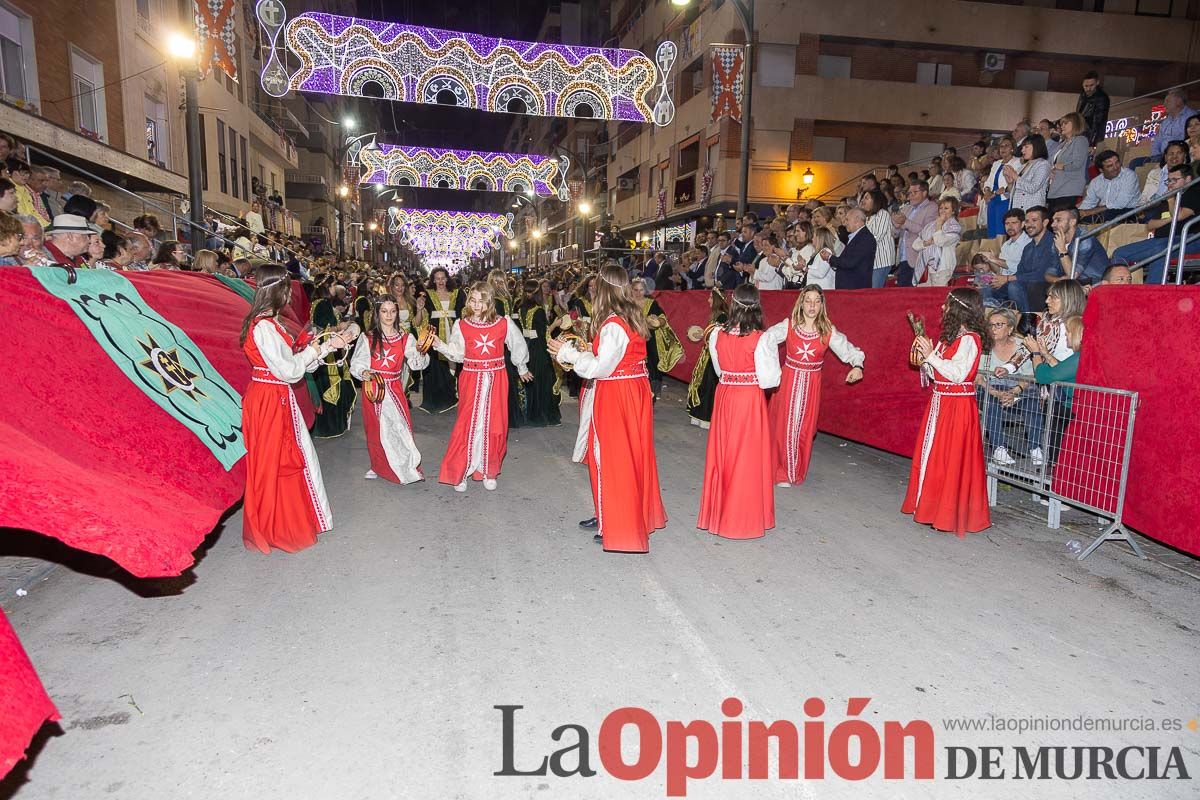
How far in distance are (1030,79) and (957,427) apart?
27.3m

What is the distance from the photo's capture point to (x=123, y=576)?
4750mm

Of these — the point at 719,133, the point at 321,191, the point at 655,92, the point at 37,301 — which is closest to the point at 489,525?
the point at 37,301

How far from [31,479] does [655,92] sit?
643 inches

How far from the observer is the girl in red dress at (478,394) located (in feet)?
22.6

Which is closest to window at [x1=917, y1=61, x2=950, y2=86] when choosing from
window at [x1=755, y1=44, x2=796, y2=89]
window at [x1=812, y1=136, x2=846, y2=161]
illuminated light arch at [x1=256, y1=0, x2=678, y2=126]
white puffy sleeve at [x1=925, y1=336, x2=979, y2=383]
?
window at [x1=812, y1=136, x2=846, y2=161]

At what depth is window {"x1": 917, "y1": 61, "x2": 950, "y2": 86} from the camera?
25938 mm

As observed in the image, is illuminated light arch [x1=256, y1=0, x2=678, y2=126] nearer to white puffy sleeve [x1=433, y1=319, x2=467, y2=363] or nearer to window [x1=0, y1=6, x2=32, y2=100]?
window [x1=0, y1=6, x2=32, y2=100]

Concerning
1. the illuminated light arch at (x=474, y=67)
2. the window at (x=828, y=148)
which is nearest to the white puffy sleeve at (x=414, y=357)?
the illuminated light arch at (x=474, y=67)

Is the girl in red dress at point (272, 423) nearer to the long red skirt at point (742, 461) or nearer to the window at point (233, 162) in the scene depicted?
the long red skirt at point (742, 461)

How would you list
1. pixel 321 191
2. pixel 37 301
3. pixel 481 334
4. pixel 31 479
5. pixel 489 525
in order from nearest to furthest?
pixel 31 479
pixel 37 301
pixel 489 525
pixel 481 334
pixel 321 191

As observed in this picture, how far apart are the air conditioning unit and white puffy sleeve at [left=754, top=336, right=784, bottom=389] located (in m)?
26.5

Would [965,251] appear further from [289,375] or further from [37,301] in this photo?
[37,301]

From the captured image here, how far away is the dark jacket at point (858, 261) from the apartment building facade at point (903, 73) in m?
15.7

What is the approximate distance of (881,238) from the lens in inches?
420
